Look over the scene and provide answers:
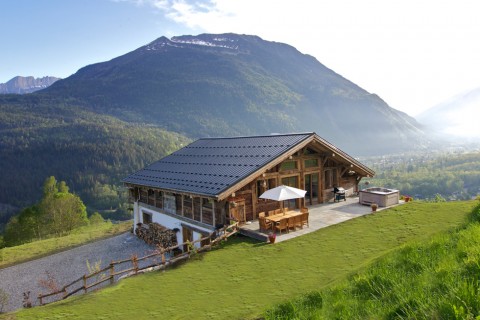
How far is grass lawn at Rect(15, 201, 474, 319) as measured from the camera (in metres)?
9.70

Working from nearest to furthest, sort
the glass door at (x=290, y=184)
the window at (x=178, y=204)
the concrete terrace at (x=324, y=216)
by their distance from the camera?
the concrete terrace at (x=324, y=216) → the glass door at (x=290, y=184) → the window at (x=178, y=204)

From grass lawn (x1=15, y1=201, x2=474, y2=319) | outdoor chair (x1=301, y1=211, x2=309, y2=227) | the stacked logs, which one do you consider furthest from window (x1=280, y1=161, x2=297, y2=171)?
the stacked logs

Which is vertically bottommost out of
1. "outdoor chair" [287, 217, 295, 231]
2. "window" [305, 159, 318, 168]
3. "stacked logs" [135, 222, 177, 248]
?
"stacked logs" [135, 222, 177, 248]

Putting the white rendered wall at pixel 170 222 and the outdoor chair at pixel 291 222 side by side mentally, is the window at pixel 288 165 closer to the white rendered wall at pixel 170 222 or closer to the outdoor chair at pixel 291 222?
the outdoor chair at pixel 291 222

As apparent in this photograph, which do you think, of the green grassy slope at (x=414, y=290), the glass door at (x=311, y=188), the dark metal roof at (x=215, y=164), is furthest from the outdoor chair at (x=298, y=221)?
the green grassy slope at (x=414, y=290)

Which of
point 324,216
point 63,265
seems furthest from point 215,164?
point 63,265

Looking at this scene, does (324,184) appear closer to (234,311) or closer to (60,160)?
(234,311)

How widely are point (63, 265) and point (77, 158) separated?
396 ft

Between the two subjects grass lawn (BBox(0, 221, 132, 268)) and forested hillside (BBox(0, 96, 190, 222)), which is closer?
grass lawn (BBox(0, 221, 132, 268))

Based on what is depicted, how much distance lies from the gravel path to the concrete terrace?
8.35m

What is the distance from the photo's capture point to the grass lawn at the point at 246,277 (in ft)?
31.8

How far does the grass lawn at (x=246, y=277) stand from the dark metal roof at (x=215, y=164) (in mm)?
3701

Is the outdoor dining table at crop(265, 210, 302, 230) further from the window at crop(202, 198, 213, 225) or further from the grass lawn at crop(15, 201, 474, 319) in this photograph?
the window at crop(202, 198, 213, 225)

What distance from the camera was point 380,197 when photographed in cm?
2041
